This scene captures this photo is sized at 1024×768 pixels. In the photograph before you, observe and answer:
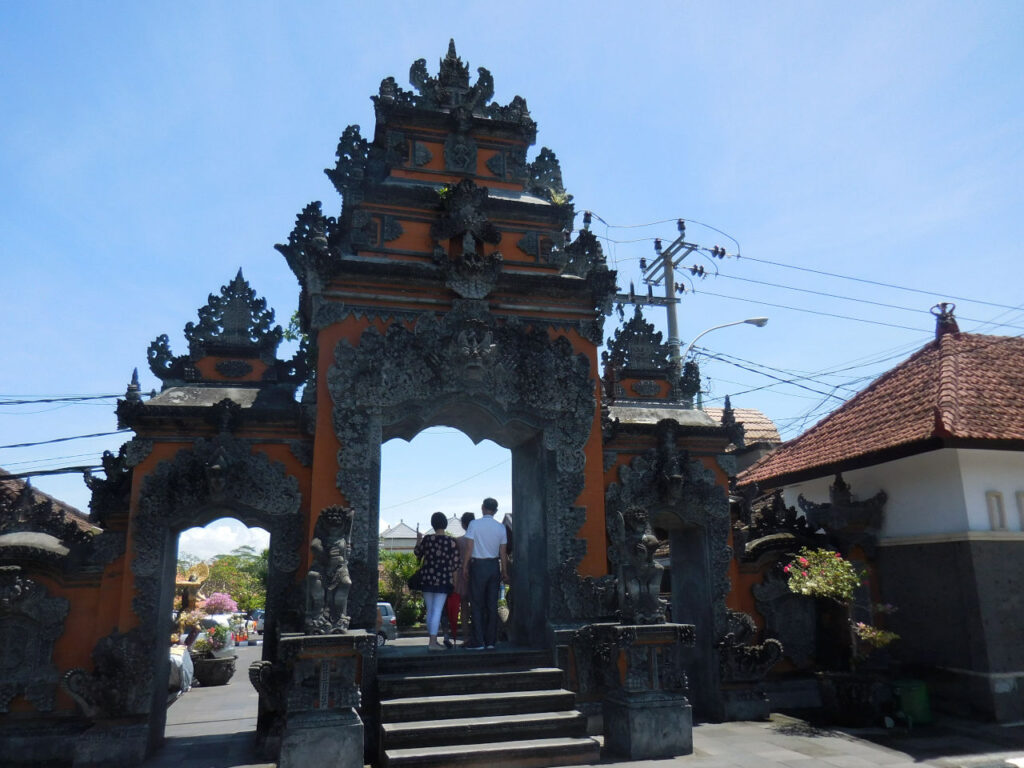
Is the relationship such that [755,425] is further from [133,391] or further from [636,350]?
[133,391]

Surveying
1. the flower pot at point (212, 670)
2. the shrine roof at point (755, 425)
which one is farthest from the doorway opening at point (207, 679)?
the shrine roof at point (755, 425)

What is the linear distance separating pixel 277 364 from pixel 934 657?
36.0ft

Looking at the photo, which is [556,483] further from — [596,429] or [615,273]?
[615,273]

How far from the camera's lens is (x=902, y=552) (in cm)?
1183

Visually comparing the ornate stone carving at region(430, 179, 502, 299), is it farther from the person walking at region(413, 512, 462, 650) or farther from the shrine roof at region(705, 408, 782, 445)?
the shrine roof at region(705, 408, 782, 445)

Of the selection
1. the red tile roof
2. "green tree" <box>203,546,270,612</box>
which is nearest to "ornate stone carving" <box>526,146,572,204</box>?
the red tile roof

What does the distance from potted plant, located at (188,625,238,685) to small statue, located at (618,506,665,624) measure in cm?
1195

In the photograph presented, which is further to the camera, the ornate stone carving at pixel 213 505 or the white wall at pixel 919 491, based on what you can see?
the white wall at pixel 919 491

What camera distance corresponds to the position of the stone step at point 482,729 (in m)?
7.62

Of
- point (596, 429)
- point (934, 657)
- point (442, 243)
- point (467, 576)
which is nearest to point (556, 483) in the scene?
point (596, 429)

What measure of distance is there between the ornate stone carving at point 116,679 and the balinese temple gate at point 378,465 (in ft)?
0.08

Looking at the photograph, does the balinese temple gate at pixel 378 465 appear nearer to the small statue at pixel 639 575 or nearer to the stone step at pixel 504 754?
the small statue at pixel 639 575

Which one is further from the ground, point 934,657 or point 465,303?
point 465,303

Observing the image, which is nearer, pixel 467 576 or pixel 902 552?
pixel 467 576
